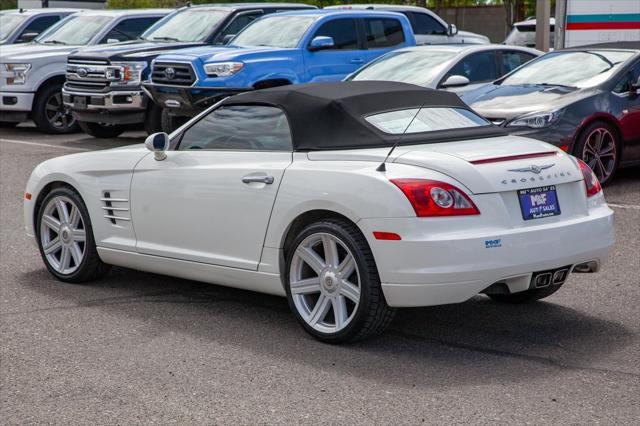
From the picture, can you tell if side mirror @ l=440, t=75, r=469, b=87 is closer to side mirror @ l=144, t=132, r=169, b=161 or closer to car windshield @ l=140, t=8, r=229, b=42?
car windshield @ l=140, t=8, r=229, b=42

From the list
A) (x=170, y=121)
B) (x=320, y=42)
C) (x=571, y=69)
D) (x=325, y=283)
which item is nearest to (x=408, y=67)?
(x=571, y=69)

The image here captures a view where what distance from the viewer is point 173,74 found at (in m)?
15.5

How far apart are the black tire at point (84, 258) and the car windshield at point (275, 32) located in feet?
28.3

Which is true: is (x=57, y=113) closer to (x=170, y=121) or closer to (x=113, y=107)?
(x=113, y=107)

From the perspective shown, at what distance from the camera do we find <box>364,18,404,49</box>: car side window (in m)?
17.2

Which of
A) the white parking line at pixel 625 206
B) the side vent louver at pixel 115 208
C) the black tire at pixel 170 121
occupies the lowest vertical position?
the black tire at pixel 170 121

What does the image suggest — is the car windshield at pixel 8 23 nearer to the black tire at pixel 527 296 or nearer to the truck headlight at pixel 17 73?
the truck headlight at pixel 17 73

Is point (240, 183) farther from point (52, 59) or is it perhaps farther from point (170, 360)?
point (52, 59)

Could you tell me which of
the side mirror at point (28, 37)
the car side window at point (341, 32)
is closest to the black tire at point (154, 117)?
the car side window at point (341, 32)

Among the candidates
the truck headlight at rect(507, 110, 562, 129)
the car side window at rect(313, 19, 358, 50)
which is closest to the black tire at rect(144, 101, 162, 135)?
the car side window at rect(313, 19, 358, 50)

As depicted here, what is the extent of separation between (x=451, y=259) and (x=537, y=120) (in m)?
6.08

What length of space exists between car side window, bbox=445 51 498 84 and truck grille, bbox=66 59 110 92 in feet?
19.4

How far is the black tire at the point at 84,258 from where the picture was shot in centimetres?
770

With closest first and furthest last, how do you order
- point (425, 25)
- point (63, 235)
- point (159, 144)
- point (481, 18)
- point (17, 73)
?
1. point (159, 144)
2. point (63, 235)
3. point (17, 73)
4. point (425, 25)
5. point (481, 18)
